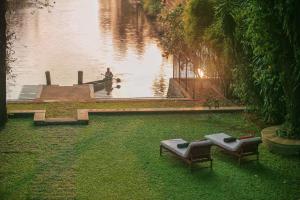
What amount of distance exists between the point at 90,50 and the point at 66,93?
26662 mm

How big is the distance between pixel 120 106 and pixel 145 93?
15204 mm

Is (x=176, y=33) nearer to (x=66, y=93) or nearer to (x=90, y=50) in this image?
(x=66, y=93)

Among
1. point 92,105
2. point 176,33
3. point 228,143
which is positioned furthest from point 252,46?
point 176,33

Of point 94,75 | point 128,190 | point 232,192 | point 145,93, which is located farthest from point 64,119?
point 94,75

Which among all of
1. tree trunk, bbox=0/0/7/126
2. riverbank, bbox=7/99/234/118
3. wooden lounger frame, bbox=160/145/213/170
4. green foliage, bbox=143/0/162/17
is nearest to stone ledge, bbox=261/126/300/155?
wooden lounger frame, bbox=160/145/213/170

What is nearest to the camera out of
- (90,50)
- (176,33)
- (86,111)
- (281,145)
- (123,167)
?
(123,167)

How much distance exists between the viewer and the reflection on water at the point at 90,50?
38156mm

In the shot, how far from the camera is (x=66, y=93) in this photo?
76.7 ft

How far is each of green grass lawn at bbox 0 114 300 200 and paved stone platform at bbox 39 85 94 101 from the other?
586 cm

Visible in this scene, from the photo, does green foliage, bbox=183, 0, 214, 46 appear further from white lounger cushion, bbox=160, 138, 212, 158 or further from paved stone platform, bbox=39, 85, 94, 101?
white lounger cushion, bbox=160, 138, 212, 158

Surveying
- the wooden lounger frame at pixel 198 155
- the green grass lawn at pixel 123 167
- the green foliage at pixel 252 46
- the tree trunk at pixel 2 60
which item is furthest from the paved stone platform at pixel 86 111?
the wooden lounger frame at pixel 198 155

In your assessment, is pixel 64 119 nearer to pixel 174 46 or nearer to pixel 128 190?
pixel 128 190

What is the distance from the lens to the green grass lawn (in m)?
11.4

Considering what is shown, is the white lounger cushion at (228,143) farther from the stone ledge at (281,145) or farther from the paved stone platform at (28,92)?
the paved stone platform at (28,92)
